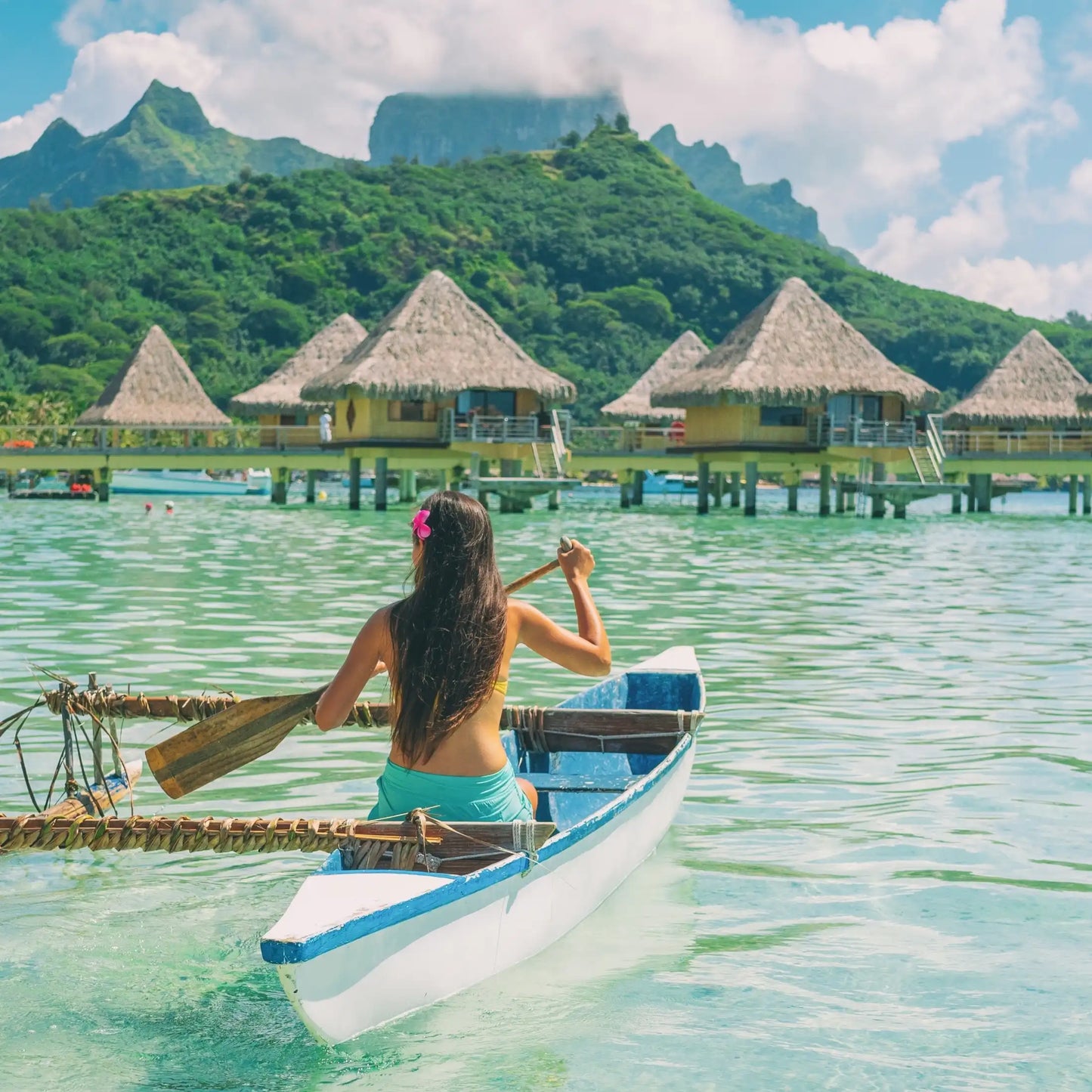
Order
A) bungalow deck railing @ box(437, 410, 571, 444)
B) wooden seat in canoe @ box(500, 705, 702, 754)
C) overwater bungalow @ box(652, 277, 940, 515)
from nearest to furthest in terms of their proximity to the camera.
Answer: wooden seat in canoe @ box(500, 705, 702, 754), overwater bungalow @ box(652, 277, 940, 515), bungalow deck railing @ box(437, 410, 571, 444)

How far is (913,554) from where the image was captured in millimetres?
24609

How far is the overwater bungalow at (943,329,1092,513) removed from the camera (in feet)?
133

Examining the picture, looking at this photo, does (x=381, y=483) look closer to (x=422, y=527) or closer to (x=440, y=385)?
(x=440, y=385)

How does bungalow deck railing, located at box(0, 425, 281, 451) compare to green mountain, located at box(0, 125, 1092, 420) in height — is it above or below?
below

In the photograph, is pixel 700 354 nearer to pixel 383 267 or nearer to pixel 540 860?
pixel 383 267

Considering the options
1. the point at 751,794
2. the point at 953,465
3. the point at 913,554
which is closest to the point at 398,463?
the point at 953,465

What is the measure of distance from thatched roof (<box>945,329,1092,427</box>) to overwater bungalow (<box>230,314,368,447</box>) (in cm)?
1672

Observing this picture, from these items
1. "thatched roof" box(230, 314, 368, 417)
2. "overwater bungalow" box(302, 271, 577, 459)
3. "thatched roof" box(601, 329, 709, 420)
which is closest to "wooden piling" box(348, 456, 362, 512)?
"overwater bungalow" box(302, 271, 577, 459)

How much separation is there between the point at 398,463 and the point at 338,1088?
1432 inches

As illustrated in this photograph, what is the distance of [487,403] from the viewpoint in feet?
130

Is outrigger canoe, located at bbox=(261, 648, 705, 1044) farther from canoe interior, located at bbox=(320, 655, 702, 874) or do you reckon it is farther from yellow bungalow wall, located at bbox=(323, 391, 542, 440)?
yellow bungalow wall, located at bbox=(323, 391, 542, 440)

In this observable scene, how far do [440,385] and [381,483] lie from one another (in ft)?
8.89

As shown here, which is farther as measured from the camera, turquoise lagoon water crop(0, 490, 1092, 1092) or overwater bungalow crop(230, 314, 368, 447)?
overwater bungalow crop(230, 314, 368, 447)

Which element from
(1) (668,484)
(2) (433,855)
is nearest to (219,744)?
(2) (433,855)
